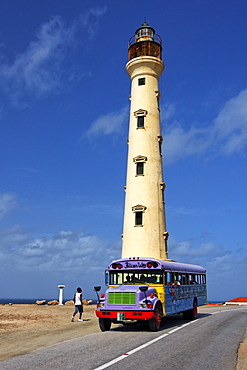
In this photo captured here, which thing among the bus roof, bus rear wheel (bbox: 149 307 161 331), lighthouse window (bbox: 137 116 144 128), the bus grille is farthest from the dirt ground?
lighthouse window (bbox: 137 116 144 128)

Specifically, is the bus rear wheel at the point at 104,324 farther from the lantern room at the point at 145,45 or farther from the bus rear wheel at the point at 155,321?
the lantern room at the point at 145,45

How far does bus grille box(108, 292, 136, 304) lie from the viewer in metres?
16.3

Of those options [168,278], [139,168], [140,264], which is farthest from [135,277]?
[139,168]

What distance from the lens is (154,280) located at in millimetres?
17766

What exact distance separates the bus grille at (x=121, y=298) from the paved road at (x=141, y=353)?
49.2 inches

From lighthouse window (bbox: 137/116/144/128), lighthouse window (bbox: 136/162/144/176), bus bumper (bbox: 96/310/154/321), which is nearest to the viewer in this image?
bus bumper (bbox: 96/310/154/321)

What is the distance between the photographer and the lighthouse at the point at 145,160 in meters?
30.4

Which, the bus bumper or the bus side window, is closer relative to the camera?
the bus bumper

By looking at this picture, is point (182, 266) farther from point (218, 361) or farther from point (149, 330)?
point (218, 361)

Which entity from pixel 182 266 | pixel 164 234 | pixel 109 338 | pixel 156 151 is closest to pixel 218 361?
pixel 109 338

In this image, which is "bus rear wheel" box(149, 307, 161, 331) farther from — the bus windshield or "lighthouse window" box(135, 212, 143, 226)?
"lighthouse window" box(135, 212, 143, 226)

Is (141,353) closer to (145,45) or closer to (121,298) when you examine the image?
→ (121,298)

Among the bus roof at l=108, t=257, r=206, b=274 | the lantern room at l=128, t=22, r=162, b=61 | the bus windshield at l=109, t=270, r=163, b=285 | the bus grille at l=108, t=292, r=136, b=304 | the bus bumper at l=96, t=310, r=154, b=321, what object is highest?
the lantern room at l=128, t=22, r=162, b=61

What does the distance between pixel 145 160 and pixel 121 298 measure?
17047 mm
